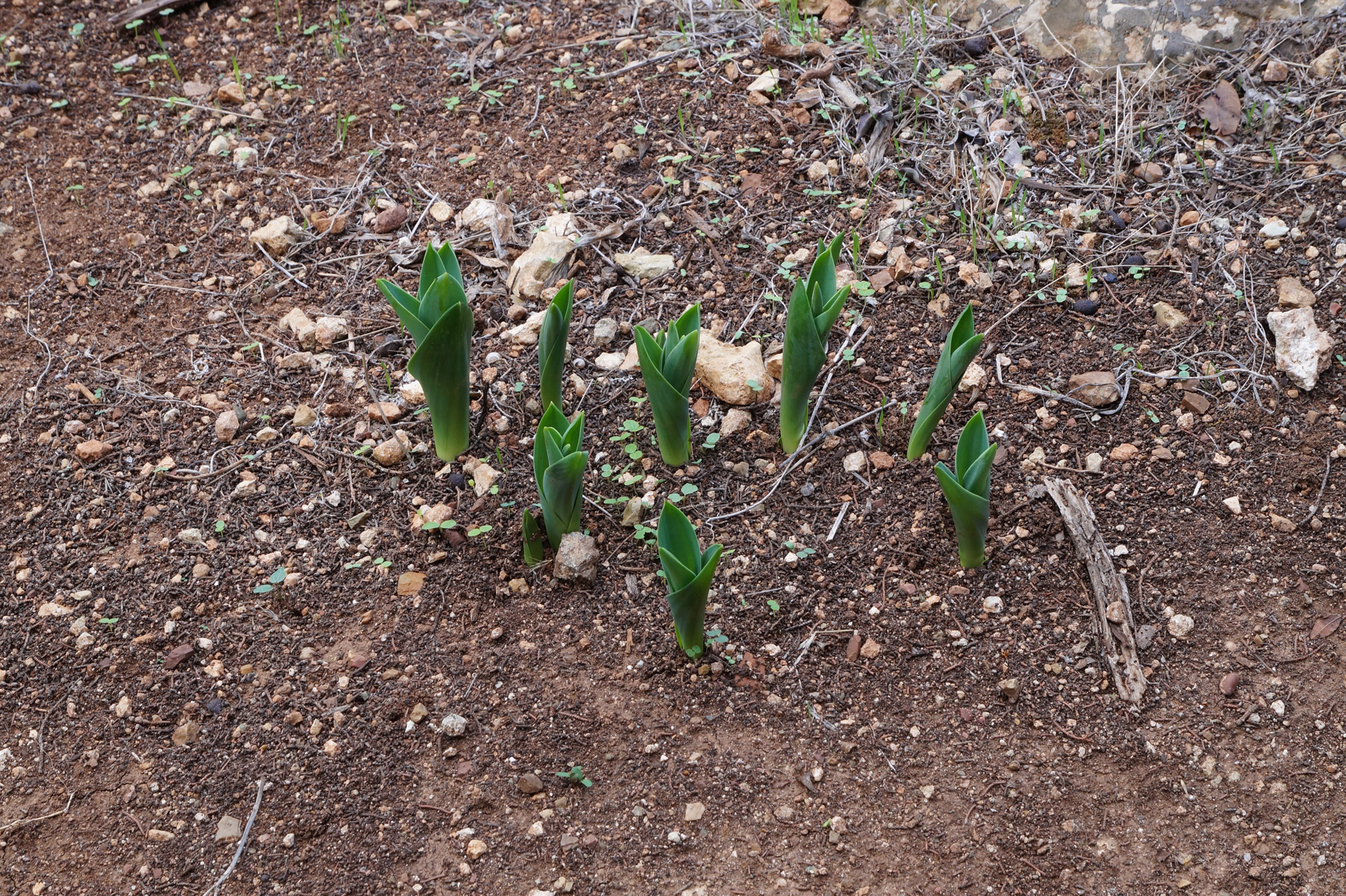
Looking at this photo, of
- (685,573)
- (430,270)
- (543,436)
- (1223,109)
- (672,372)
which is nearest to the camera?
(685,573)

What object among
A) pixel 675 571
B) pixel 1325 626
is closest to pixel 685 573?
pixel 675 571

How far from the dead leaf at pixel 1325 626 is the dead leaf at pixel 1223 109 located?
5.01 ft

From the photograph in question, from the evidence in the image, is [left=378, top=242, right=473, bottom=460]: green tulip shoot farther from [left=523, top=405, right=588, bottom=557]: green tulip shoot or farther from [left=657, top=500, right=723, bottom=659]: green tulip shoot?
[left=657, top=500, right=723, bottom=659]: green tulip shoot

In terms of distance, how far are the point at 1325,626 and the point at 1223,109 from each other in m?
1.63

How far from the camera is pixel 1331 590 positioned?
1938mm

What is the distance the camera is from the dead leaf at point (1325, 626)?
1.88 metres

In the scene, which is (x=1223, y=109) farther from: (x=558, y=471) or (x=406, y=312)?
(x=406, y=312)

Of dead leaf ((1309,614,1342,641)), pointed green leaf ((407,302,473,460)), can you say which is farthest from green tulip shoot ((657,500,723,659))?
dead leaf ((1309,614,1342,641))

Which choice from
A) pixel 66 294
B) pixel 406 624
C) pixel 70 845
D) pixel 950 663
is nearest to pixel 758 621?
pixel 950 663

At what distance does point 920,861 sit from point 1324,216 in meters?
1.99

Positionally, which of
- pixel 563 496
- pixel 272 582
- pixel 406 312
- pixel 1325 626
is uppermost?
pixel 406 312

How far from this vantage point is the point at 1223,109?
2.82 meters

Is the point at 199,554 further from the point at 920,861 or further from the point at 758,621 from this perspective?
the point at 920,861

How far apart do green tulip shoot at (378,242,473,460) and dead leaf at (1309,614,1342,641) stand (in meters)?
1.74
